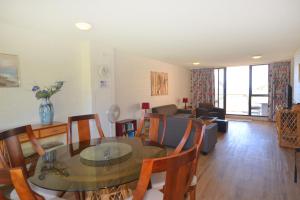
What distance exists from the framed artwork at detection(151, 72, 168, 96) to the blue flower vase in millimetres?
3367

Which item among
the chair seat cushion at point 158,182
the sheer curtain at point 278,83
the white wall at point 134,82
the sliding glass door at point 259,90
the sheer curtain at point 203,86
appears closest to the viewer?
the chair seat cushion at point 158,182

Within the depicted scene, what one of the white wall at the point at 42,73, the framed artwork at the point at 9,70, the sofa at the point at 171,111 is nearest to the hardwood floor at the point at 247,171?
the sofa at the point at 171,111

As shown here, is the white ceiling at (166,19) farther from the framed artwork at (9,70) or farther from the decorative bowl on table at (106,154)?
the decorative bowl on table at (106,154)

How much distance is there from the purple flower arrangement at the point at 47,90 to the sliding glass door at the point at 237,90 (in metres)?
6.89

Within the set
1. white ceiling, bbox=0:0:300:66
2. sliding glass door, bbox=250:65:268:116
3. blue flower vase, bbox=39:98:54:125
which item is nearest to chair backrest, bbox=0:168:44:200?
white ceiling, bbox=0:0:300:66

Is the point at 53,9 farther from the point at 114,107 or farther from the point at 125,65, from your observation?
the point at 125,65

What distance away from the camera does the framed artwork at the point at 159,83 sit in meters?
5.89

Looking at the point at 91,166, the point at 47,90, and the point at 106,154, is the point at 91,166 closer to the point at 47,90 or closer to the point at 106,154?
the point at 106,154

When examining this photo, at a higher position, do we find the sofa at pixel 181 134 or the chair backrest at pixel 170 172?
the chair backrest at pixel 170 172

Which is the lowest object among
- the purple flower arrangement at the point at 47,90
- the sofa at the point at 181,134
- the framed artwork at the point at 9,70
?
the sofa at the point at 181,134

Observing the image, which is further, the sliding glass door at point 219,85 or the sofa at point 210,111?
the sliding glass door at point 219,85

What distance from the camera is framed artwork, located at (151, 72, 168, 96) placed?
589 centimetres

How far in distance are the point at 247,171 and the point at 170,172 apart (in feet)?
8.54

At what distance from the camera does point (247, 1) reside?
1947 mm
